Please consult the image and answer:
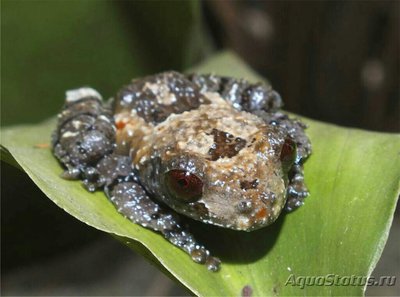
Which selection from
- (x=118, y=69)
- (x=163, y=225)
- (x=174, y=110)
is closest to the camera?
(x=163, y=225)

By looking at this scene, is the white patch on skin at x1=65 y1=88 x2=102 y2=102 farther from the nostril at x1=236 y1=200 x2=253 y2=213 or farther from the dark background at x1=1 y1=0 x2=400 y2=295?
the nostril at x1=236 y1=200 x2=253 y2=213

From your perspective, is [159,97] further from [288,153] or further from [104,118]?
[288,153]

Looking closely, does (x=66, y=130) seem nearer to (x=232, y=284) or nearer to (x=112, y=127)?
(x=112, y=127)

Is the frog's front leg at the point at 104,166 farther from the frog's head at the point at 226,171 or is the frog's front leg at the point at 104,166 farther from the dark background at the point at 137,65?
the dark background at the point at 137,65

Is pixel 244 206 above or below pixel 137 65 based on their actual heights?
above

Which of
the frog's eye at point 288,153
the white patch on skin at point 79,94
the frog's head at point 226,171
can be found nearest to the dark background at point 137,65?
the white patch on skin at point 79,94

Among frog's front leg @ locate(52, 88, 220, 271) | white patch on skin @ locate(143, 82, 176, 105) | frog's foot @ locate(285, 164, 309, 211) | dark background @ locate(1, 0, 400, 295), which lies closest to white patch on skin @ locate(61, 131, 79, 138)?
frog's front leg @ locate(52, 88, 220, 271)

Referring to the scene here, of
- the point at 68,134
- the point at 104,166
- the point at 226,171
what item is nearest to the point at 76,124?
the point at 68,134

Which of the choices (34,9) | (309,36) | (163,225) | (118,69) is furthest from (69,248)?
(309,36)
